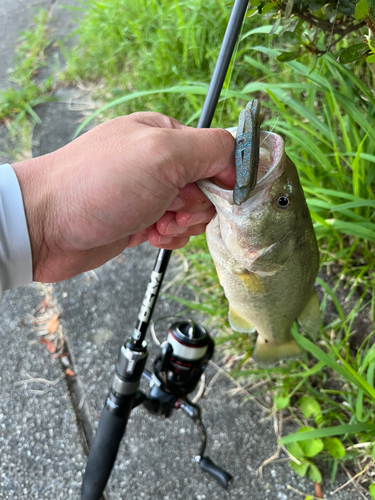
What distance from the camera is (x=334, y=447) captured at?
199 cm

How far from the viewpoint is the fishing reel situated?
1.74m

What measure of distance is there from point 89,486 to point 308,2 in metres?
2.05

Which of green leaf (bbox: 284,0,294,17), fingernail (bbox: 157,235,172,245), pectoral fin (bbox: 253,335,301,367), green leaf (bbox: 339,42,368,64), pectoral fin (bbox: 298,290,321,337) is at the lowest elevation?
pectoral fin (bbox: 253,335,301,367)

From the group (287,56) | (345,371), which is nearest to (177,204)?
(287,56)

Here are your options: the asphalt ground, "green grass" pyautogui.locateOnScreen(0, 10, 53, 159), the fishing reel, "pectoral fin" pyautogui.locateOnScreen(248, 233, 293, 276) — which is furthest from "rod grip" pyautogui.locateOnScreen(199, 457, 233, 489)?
"green grass" pyautogui.locateOnScreen(0, 10, 53, 159)

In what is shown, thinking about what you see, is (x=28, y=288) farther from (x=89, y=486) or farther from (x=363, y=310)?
(x=363, y=310)

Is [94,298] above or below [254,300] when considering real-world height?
below

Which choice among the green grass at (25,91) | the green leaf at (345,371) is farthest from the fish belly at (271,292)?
the green grass at (25,91)

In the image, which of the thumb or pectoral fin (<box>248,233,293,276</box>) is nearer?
the thumb

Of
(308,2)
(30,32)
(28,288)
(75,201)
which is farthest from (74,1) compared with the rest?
(75,201)

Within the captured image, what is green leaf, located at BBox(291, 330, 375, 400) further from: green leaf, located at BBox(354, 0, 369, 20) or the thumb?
green leaf, located at BBox(354, 0, 369, 20)

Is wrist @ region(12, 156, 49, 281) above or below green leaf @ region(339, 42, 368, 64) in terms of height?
below

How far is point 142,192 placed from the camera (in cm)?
142

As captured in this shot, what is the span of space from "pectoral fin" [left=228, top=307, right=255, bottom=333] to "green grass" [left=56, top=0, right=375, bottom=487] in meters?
0.23
